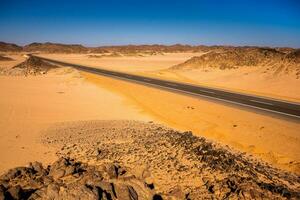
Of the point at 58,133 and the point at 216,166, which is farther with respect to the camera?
the point at 58,133

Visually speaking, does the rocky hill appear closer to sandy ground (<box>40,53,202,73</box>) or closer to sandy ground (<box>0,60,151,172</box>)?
sandy ground (<box>0,60,151,172</box>)

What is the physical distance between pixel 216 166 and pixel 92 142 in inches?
178

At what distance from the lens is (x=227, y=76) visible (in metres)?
40.9

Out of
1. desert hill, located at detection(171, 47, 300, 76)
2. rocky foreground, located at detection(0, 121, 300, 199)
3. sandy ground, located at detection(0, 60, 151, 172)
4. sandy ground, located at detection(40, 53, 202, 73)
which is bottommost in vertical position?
sandy ground, located at detection(0, 60, 151, 172)

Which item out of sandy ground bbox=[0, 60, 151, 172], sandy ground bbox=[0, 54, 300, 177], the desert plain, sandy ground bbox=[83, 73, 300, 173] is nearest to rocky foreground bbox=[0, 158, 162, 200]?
the desert plain

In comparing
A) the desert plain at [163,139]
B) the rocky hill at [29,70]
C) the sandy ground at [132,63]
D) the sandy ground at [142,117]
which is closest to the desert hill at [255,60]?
the sandy ground at [132,63]

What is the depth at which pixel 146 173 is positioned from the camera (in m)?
8.27

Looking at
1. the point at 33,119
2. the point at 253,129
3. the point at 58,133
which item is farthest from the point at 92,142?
the point at 253,129

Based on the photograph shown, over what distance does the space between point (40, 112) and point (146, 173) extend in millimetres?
9929

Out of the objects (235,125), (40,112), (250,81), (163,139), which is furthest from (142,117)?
(250,81)

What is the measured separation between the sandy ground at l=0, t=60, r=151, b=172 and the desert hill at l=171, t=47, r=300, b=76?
→ 73.9 ft

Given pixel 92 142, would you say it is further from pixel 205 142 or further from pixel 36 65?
pixel 36 65

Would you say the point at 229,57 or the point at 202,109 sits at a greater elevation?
the point at 229,57

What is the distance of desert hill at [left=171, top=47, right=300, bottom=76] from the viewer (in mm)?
36125
